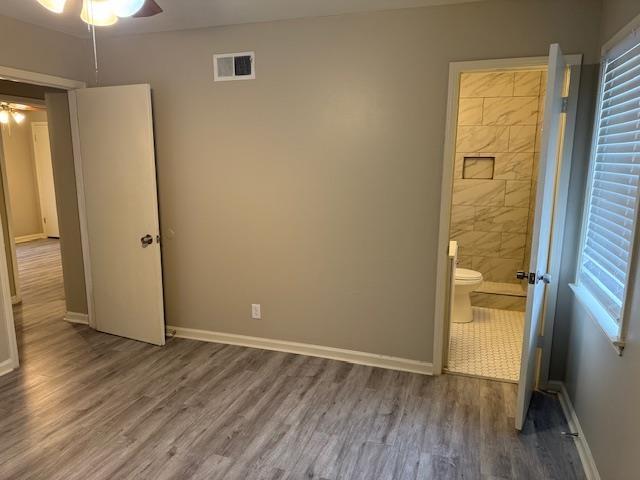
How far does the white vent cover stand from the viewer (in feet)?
10.4

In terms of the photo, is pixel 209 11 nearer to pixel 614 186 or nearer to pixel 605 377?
pixel 614 186

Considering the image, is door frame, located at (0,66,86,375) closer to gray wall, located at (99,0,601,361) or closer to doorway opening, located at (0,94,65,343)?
gray wall, located at (99,0,601,361)

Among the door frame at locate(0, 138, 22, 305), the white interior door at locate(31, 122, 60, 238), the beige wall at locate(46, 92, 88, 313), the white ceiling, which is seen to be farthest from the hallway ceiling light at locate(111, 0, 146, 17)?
the white interior door at locate(31, 122, 60, 238)

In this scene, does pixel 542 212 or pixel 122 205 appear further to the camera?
pixel 122 205

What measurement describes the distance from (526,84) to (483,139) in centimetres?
70

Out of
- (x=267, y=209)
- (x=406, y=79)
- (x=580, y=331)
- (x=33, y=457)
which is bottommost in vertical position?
(x=33, y=457)

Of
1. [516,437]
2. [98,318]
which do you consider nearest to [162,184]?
[98,318]

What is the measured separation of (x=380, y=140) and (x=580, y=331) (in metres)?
1.70

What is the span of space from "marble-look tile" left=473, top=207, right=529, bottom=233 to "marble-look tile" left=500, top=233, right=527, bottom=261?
0.19ft

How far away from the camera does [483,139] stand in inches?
192

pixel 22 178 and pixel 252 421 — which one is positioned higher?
pixel 22 178

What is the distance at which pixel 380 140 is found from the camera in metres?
2.96

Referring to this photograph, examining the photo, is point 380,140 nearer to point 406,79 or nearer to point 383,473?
point 406,79

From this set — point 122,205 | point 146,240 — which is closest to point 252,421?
point 146,240
